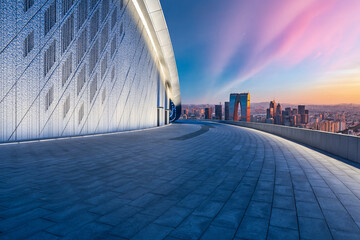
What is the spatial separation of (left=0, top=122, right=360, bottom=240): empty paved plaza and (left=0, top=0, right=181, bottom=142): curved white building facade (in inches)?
210

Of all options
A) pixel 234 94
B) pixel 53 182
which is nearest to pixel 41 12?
pixel 53 182

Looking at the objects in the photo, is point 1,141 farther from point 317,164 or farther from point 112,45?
point 317,164

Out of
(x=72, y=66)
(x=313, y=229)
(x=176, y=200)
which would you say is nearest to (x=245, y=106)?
(x=72, y=66)

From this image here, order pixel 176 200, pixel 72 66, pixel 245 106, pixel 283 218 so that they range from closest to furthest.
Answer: pixel 283 218 → pixel 176 200 → pixel 72 66 → pixel 245 106

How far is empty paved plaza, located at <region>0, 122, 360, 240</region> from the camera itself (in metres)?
2.63

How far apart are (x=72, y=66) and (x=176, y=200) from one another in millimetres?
12423

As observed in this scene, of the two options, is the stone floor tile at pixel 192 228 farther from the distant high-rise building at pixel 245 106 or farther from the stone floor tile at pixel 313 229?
the distant high-rise building at pixel 245 106

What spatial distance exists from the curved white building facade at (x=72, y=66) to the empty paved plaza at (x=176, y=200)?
5.33 m

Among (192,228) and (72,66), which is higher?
(72,66)

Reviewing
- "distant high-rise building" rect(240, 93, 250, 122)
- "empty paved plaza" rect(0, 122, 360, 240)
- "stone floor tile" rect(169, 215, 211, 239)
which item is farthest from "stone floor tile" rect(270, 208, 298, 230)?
"distant high-rise building" rect(240, 93, 250, 122)

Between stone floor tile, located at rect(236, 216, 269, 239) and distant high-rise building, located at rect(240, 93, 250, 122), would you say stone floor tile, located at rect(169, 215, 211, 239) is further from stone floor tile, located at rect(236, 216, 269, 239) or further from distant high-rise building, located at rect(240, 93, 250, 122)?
distant high-rise building, located at rect(240, 93, 250, 122)

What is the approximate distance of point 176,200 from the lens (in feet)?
11.9

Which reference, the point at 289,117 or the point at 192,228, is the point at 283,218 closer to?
the point at 192,228

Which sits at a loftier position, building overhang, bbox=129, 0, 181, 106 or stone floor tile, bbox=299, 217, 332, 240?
building overhang, bbox=129, 0, 181, 106
